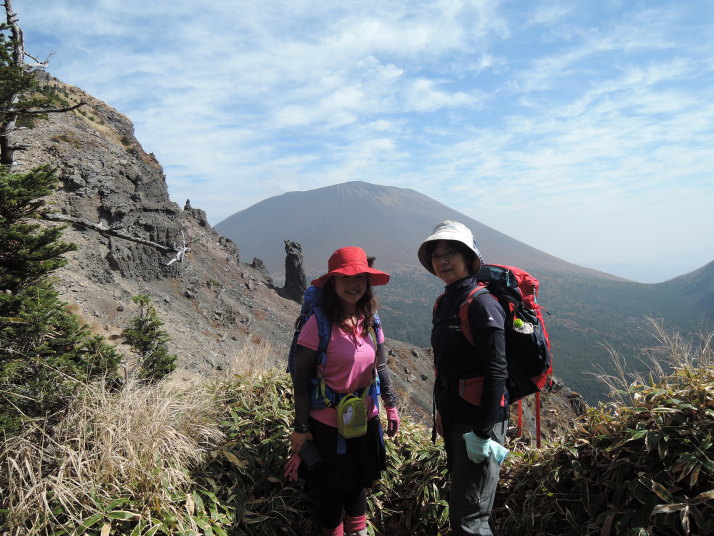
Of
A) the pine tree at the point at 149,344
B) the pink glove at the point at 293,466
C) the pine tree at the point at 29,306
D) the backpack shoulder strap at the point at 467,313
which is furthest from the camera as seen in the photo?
the pine tree at the point at 149,344

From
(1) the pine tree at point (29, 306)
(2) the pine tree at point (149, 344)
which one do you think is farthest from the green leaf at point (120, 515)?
(2) the pine tree at point (149, 344)

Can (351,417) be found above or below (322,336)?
below

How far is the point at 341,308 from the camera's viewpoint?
7.87 feet

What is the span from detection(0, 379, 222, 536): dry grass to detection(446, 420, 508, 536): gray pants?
1533 millimetres

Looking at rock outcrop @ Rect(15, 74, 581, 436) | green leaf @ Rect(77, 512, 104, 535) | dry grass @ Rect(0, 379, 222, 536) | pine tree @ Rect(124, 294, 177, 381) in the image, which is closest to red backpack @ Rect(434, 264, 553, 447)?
dry grass @ Rect(0, 379, 222, 536)

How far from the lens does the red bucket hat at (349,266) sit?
91.7 inches

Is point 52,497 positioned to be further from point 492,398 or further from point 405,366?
point 405,366

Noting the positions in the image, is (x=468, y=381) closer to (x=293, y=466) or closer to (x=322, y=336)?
(x=322, y=336)

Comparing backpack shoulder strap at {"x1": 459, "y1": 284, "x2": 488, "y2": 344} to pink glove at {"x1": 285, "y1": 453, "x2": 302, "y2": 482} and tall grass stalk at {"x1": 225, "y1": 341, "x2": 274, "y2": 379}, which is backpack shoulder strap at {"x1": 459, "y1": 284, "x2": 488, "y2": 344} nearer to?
pink glove at {"x1": 285, "y1": 453, "x2": 302, "y2": 482}

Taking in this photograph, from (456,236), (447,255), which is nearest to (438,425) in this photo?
(447,255)

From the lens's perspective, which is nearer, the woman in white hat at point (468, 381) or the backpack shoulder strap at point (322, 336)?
the woman in white hat at point (468, 381)

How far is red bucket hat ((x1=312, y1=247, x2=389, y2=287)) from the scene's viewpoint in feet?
7.64

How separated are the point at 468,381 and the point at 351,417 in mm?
702

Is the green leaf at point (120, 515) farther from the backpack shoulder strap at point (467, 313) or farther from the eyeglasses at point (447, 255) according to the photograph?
the eyeglasses at point (447, 255)
